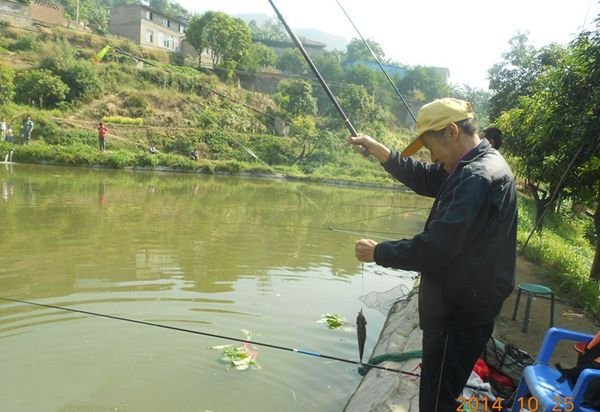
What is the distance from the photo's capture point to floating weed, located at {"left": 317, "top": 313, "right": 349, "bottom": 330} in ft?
18.1

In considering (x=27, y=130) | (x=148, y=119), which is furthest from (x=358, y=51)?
(x=27, y=130)

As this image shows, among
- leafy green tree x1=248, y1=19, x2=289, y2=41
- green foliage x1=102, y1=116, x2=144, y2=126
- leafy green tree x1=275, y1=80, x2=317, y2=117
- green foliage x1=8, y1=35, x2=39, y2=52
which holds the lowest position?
green foliage x1=102, y1=116, x2=144, y2=126

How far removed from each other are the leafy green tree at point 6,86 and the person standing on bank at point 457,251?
29.8 meters

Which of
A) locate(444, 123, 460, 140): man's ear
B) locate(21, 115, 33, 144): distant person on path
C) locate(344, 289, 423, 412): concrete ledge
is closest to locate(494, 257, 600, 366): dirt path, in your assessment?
locate(344, 289, 423, 412): concrete ledge

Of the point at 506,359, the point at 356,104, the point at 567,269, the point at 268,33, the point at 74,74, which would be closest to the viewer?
the point at 506,359

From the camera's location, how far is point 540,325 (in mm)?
4984

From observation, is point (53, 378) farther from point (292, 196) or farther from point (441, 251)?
point (292, 196)

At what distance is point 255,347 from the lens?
4715 mm

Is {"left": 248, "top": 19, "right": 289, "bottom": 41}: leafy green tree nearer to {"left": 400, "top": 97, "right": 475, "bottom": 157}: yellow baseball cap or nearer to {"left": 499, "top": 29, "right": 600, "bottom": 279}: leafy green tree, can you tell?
{"left": 499, "top": 29, "right": 600, "bottom": 279}: leafy green tree

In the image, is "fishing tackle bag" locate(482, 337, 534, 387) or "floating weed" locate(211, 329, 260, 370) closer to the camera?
"fishing tackle bag" locate(482, 337, 534, 387)

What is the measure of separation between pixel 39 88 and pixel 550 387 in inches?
1271

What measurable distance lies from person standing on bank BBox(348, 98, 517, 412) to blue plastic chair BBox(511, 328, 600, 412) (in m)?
0.42

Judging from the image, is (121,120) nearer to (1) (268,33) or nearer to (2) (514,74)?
(2) (514,74)

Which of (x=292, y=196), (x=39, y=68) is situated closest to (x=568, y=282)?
(x=292, y=196)
